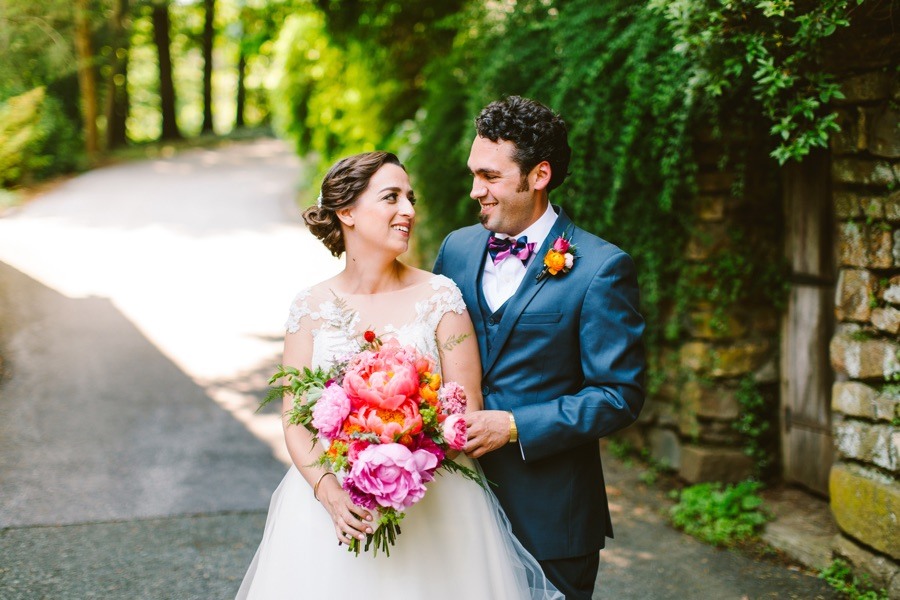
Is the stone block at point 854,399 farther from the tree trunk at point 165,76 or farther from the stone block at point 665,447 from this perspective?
the tree trunk at point 165,76

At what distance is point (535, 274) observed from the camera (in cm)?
249

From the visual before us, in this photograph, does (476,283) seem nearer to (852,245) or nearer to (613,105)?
(852,245)

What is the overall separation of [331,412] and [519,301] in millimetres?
752

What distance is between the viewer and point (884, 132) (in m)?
3.50

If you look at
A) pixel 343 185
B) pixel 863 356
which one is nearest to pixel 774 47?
pixel 863 356

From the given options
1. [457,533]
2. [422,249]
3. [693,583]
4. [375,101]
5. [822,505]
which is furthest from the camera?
[375,101]

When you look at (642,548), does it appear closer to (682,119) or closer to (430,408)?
(682,119)

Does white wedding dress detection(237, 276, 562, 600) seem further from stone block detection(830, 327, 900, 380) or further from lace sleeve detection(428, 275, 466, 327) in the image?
stone block detection(830, 327, 900, 380)

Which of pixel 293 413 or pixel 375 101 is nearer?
Answer: pixel 293 413

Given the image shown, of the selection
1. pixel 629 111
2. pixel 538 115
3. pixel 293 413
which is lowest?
pixel 293 413

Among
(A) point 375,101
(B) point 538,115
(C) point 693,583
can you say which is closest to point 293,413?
(B) point 538,115

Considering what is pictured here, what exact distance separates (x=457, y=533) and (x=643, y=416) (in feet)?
11.5

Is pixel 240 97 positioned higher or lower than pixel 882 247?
higher

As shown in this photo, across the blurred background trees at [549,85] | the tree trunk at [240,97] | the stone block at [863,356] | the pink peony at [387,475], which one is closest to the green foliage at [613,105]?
the blurred background trees at [549,85]
